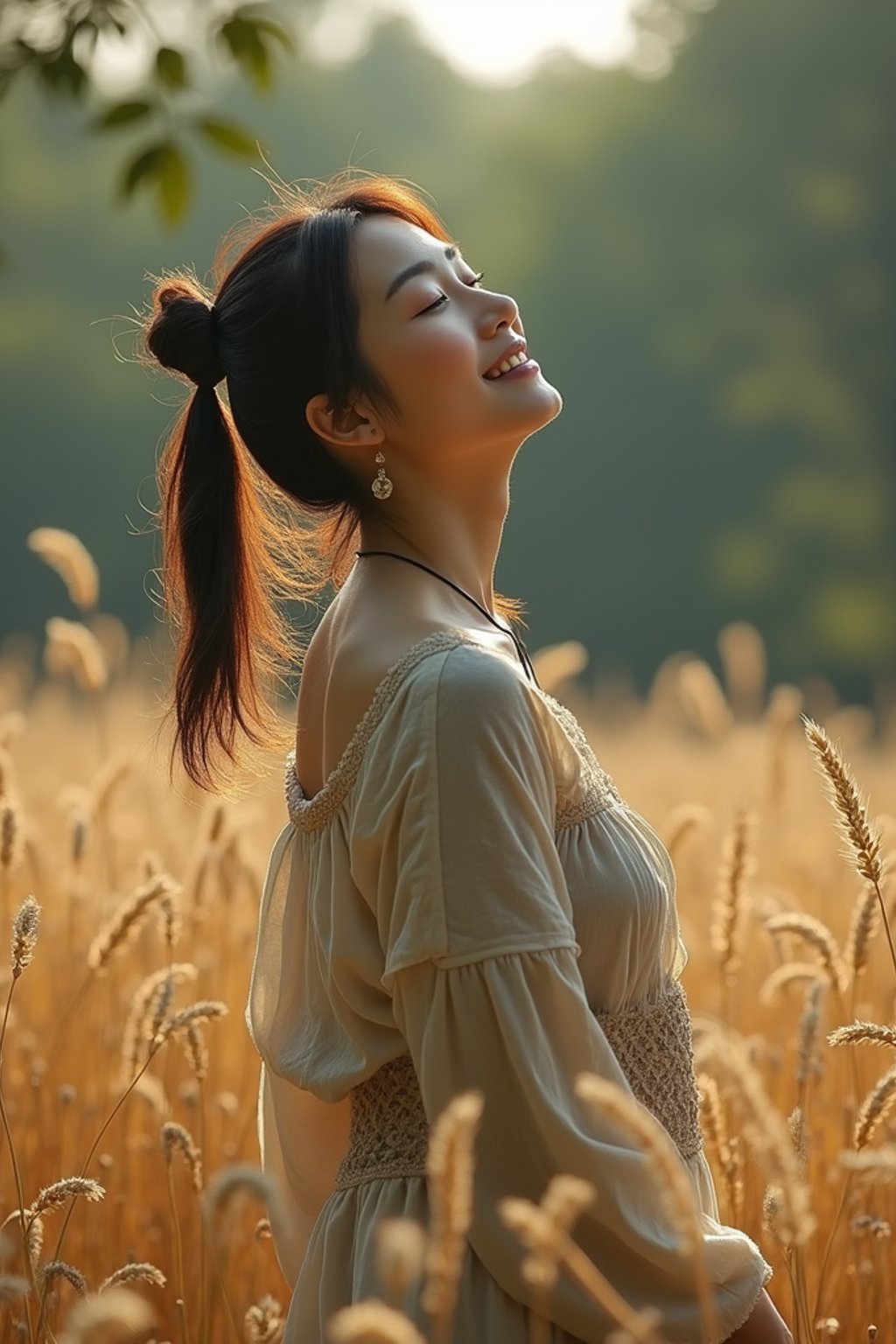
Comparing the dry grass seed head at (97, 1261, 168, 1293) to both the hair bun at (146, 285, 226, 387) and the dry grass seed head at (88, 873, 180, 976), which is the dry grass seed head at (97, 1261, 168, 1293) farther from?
the hair bun at (146, 285, 226, 387)

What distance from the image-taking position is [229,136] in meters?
1.90

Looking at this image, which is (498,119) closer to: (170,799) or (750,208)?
(750,208)

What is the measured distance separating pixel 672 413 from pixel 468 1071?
68.5 feet

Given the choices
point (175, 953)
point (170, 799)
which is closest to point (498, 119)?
point (170, 799)

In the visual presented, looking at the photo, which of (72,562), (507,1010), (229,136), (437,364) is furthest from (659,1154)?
(72,562)

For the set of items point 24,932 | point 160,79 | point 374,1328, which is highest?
point 160,79

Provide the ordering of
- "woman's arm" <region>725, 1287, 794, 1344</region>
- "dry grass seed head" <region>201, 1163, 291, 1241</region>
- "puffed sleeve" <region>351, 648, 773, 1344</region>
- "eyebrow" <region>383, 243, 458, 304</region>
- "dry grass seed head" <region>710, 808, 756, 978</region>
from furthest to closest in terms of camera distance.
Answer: "dry grass seed head" <region>710, 808, 756, 978</region>
"eyebrow" <region>383, 243, 458, 304</region>
"woman's arm" <region>725, 1287, 794, 1344</region>
"puffed sleeve" <region>351, 648, 773, 1344</region>
"dry grass seed head" <region>201, 1163, 291, 1241</region>

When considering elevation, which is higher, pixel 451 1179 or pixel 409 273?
pixel 409 273

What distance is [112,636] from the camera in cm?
449

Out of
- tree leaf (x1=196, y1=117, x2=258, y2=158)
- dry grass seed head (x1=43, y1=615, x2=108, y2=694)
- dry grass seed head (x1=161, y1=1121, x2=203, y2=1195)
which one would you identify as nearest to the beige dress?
dry grass seed head (x1=161, y1=1121, x2=203, y2=1195)

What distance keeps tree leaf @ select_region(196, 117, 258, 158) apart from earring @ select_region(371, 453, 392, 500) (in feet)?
1.39

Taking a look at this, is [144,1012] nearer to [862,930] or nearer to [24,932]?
[24,932]

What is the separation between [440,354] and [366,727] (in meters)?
0.43

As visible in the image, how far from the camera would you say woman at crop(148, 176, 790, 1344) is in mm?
1362
